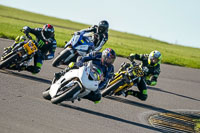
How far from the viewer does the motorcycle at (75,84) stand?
8.48 metres

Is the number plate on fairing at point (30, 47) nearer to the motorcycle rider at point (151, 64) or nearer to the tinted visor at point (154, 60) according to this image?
the motorcycle rider at point (151, 64)

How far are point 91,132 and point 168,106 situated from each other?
17.7 feet

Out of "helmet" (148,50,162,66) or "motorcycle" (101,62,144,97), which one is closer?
"motorcycle" (101,62,144,97)

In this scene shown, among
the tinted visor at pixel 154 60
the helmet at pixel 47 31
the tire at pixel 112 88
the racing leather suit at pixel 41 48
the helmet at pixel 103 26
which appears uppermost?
the helmet at pixel 103 26

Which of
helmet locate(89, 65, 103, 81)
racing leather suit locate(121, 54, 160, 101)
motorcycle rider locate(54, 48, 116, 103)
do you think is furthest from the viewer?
racing leather suit locate(121, 54, 160, 101)

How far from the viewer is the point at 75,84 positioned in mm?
8555

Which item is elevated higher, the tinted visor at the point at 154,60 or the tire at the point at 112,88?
the tinted visor at the point at 154,60

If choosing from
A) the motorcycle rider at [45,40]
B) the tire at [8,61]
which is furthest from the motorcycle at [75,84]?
the motorcycle rider at [45,40]

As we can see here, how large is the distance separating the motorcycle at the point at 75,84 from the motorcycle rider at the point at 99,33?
5062mm

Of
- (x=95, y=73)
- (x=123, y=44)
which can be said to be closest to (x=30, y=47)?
(x=95, y=73)

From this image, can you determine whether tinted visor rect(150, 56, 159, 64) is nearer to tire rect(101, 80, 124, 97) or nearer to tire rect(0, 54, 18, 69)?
tire rect(101, 80, 124, 97)

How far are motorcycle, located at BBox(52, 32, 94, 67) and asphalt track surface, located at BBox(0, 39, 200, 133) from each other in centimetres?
62

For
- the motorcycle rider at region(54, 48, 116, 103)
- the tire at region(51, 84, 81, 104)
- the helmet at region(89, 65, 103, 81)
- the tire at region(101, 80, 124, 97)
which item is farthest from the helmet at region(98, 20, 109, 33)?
the tire at region(51, 84, 81, 104)

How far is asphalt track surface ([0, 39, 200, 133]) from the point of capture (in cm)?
709
